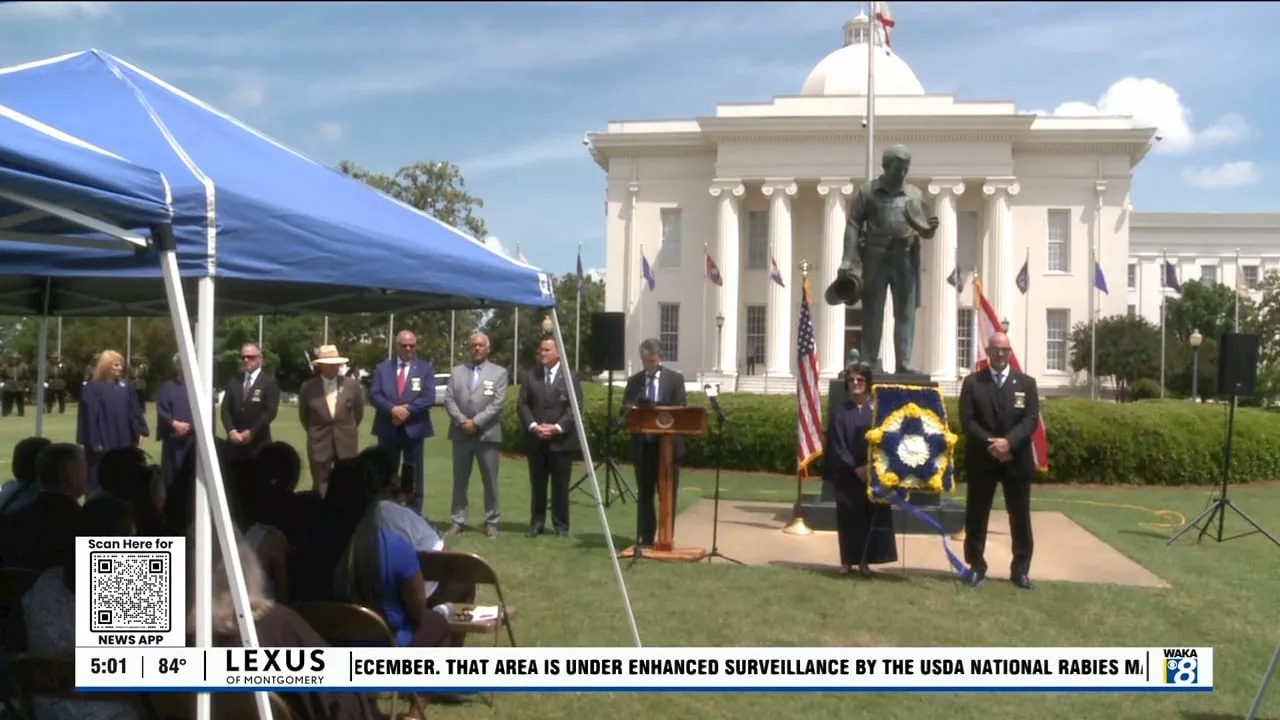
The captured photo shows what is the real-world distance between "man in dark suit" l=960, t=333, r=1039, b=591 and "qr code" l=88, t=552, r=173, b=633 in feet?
21.2

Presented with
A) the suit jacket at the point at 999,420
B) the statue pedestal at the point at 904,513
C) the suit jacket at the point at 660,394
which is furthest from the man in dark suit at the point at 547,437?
the suit jacket at the point at 999,420

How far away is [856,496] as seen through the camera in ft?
31.4

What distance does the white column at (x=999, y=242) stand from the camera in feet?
177

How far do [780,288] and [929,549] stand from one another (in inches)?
1728

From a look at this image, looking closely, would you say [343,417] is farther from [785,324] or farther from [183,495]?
[785,324]

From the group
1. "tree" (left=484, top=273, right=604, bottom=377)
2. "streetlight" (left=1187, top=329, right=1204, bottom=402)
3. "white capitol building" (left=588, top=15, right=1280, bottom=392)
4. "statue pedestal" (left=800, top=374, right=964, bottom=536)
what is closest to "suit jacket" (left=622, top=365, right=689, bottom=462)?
"statue pedestal" (left=800, top=374, right=964, bottom=536)

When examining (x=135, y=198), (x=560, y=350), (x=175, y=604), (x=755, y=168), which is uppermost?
(x=755, y=168)

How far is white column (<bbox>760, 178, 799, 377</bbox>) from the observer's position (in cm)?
5475

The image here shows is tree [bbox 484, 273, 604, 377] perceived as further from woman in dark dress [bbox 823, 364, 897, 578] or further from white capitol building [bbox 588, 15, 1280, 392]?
woman in dark dress [bbox 823, 364, 897, 578]

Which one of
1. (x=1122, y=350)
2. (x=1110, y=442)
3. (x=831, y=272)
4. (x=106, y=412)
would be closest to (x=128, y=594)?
(x=106, y=412)

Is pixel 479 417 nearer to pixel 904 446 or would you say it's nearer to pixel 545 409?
pixel 545 409

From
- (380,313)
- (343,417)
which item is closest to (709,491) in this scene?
(343,417)

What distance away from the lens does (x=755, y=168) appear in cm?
5528

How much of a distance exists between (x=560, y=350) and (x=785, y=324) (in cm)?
4850
